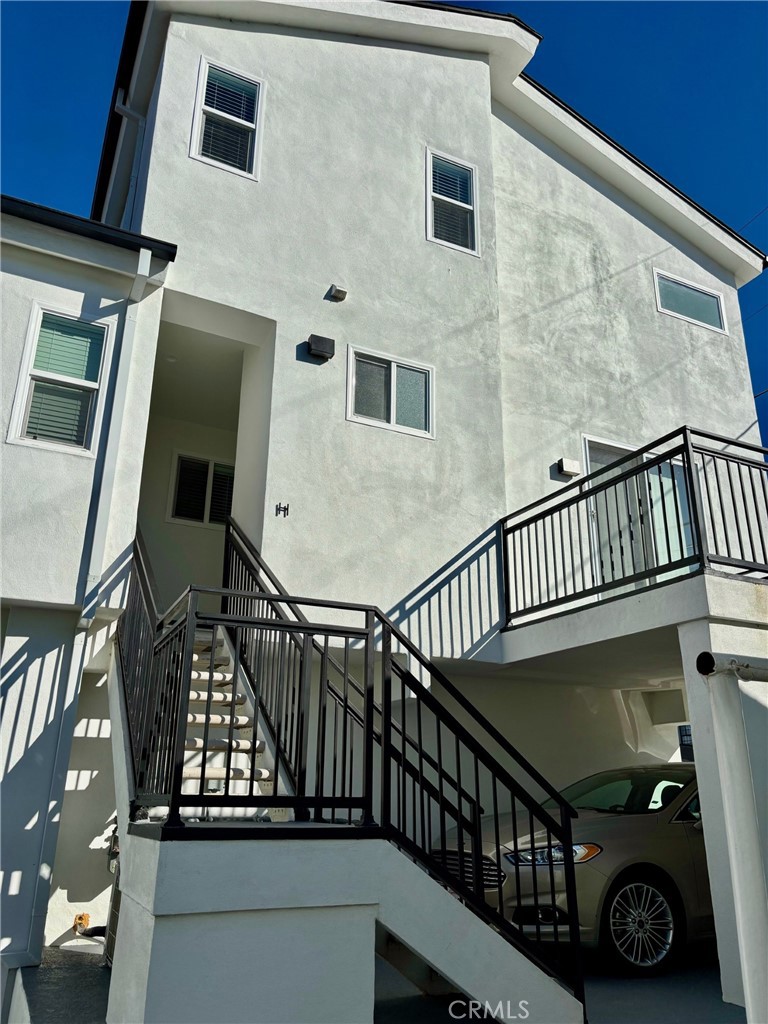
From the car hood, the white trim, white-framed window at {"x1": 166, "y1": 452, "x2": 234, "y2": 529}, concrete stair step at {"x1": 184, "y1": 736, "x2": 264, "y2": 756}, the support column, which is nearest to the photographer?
the support column

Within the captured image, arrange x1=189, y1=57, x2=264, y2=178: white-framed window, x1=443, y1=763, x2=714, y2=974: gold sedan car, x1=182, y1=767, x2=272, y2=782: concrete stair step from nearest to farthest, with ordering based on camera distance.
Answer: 1. x1=182, y1=767, x2=272, y2=782: concrete stair step
2. x1=443, y1=763, x2=714, y2=974: gold sedan car
3. x1=189, y1=57, x2=264, y2=178: white-framed window

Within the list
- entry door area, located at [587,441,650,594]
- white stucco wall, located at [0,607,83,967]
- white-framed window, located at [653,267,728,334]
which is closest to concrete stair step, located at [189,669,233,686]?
white stucco wall, located at [0,607,83,967]

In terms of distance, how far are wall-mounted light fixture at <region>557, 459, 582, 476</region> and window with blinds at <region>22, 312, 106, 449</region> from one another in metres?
5.52

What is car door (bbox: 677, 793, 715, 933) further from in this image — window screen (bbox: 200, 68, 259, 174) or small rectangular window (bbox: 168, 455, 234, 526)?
window screen (bbox: 200, 68, 259, 174)

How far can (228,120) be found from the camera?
8.41 metres

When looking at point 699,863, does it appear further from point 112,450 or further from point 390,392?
point 112,450

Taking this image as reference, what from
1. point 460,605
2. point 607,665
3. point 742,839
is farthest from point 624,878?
point 460,605

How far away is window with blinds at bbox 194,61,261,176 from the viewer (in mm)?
8234

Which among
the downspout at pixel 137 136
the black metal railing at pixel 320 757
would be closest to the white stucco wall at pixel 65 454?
the black metal railing at pixel 320 757

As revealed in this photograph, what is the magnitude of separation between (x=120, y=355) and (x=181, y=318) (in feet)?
3.67

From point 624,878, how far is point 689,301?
937 cm

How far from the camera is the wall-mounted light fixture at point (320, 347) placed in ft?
26.1

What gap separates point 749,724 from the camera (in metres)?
3.80

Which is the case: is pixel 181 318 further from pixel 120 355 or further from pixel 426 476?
pixel 426 476
